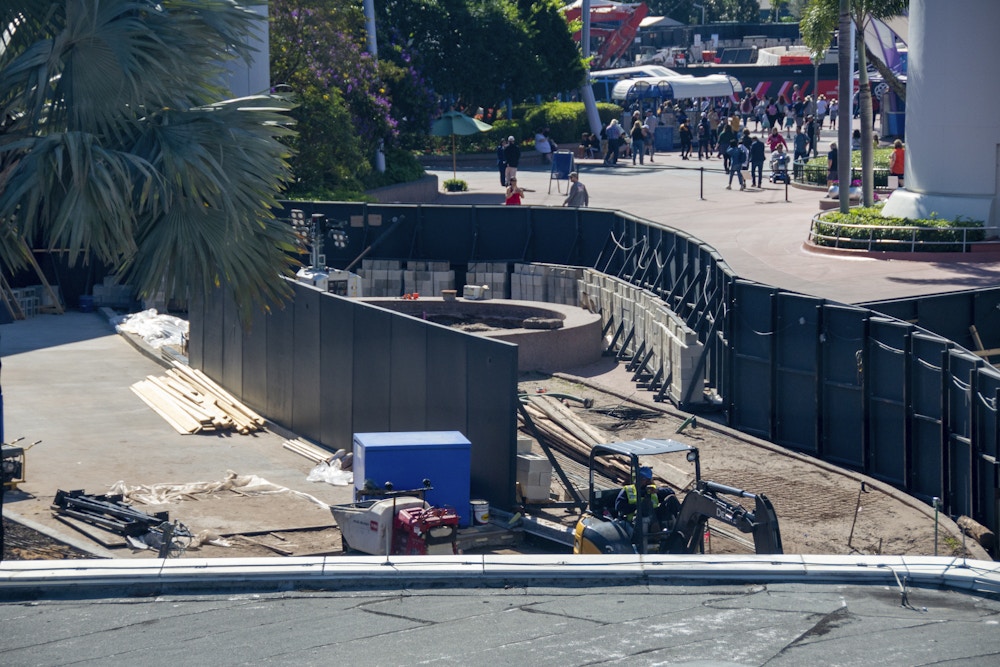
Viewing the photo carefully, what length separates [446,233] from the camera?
33.5m

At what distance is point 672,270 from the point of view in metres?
27.3

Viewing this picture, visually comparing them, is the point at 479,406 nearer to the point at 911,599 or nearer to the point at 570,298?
the point at 911,599

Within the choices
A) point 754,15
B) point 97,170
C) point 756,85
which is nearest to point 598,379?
point 97,170

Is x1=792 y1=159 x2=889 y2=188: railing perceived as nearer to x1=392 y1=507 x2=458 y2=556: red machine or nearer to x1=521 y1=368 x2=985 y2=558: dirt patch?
x1=521 y1=368 x2=985 y2=558: dirt patch

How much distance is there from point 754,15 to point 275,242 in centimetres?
12795

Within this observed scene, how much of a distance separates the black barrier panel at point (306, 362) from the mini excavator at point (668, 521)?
7308mm

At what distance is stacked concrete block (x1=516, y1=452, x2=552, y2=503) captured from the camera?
1570 centimetres

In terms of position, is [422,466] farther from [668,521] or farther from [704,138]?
[704,138]

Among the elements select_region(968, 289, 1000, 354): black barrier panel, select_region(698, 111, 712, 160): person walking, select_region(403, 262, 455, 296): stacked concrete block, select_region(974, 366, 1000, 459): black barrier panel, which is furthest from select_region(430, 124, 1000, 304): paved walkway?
select_region(974, 366, 1000, 459): black barrier panel

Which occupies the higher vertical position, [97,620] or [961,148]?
[961,148]

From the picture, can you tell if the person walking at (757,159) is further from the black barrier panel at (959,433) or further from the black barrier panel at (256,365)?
the black barrier panel at (959,433)

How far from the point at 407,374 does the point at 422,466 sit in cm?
295

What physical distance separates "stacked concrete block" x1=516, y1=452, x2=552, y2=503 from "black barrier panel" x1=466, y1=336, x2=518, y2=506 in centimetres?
21

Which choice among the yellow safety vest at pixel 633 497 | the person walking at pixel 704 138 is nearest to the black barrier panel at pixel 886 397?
the yellow safety vest at pixel 633 497
